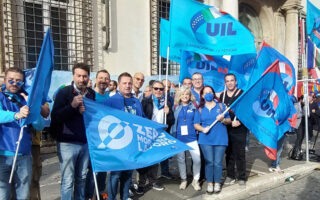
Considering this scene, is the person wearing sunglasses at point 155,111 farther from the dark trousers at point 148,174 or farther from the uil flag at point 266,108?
the uil flag at point 266,108

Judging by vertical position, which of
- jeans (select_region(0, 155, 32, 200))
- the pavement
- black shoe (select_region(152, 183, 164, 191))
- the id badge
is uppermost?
the id badge

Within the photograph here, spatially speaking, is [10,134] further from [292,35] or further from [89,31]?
[292,35]

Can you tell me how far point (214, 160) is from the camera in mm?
3938

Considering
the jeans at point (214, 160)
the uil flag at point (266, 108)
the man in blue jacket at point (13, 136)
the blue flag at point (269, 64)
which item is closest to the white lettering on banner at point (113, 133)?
the man in blue jacket at point (13, 136)

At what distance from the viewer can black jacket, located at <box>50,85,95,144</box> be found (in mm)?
2766

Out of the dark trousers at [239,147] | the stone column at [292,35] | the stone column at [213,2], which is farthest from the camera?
the stone column at [292,35]

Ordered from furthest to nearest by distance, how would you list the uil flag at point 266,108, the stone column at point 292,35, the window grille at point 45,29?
the stone column at point 292,35, the window grille at point 45,29, the uil flag at point 266,108

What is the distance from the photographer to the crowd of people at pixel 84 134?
2.50 metres

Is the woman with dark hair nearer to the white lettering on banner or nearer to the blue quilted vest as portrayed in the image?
the white lettering on banner

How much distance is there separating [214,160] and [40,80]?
→ 2677mm

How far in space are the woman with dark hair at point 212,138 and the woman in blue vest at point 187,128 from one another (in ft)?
0.30

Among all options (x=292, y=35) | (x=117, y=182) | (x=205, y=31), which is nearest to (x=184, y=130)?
(x=117, y=182)

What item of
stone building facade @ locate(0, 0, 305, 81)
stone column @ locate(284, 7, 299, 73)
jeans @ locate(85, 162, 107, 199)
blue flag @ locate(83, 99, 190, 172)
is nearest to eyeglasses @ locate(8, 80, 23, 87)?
blue flag @ locate(83, 99, 190, 172)

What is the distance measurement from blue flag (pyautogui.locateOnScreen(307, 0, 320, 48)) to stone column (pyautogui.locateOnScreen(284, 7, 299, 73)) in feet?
25.7
